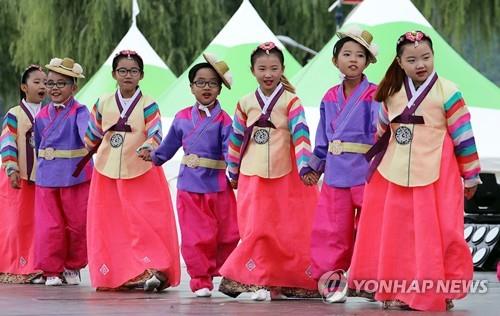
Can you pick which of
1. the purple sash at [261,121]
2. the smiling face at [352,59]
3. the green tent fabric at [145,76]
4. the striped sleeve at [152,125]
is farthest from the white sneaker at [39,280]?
the green tent fabric at [145,76]

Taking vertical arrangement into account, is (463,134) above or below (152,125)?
above

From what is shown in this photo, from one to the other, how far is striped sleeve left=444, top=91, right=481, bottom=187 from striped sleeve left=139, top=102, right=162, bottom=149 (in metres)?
2.60

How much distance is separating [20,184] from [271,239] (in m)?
3.19

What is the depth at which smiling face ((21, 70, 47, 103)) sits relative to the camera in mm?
12500

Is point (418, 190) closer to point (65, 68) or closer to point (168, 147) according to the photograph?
point (168, 147)

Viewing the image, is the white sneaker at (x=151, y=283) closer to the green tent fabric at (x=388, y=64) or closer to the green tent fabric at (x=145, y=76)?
the green tent fabric at (x=388, y=64)

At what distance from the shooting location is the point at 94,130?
11109 mm

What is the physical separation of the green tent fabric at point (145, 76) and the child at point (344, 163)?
998 centimetres

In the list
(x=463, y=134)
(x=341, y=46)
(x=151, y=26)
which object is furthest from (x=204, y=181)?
(x=151, y=26)

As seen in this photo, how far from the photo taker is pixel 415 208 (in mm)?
8883

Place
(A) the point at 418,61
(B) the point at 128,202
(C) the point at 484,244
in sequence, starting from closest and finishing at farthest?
(A) the point at 418,61
(B) the point at 128,202
(C) the point at 484,244

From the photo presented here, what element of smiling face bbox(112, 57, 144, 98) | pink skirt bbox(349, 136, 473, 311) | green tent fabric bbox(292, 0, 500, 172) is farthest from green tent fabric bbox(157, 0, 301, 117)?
pink skirt bbox(349, 136, 473, 311)

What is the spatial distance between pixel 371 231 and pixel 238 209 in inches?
50.1

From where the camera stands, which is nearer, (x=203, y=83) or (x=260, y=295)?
(x=260, y=295)
